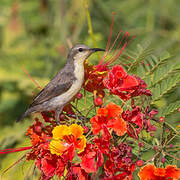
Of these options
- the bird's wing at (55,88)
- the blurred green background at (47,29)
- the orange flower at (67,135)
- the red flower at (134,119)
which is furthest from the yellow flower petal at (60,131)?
the blurred green background at (47,29)

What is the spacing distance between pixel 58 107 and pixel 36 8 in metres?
5.38

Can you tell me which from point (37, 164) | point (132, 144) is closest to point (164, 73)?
point (132, 144)

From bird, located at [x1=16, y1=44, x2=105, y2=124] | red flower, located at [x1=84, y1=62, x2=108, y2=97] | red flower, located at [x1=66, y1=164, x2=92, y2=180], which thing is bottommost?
red flower, located at [x1=66, y1=164, x2=92, y2=180]

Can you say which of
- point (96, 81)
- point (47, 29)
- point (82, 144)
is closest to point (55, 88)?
point (96, 81)

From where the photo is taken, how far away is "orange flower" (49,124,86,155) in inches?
82.5

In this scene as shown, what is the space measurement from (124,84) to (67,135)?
511 mm

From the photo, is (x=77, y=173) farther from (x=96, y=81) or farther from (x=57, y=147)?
(x=96, y=81)

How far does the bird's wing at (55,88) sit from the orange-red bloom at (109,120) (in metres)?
0.95

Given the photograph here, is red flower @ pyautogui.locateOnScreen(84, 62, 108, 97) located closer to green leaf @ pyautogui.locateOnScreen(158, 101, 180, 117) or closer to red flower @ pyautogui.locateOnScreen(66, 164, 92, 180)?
green leaf @ pyautogui.locateOnScreen(158, 101, 180, 117)

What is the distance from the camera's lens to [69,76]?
3121mm

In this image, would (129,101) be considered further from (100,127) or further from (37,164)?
(37,164)

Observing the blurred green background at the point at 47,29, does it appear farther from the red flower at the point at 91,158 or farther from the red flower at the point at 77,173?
the red flower at the point at 91,158

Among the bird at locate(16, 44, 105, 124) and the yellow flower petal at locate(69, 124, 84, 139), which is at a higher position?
the bird at locate(16, 44, 105, 124)

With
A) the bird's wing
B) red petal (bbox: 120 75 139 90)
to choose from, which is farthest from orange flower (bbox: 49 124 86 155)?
the bird's wing
